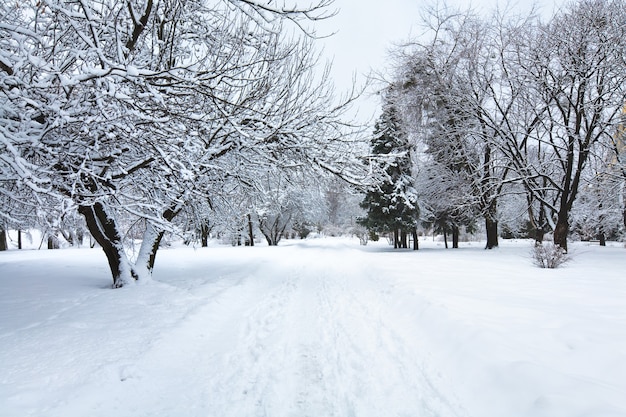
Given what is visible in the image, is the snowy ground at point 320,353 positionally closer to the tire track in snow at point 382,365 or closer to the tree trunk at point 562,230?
the tire track in snow at point 382,365

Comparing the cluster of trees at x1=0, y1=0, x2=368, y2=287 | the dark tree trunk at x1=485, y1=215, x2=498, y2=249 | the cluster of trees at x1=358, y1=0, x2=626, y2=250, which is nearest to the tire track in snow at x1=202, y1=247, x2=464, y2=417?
the cluster of trees at x1=0, y1=0, x2=368, y2=287

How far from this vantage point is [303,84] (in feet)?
22.7

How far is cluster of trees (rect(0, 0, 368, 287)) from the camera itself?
11.2 ft

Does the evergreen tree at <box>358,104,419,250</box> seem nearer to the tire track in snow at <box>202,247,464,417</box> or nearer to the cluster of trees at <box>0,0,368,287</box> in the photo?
the cluster of trees at <box>0,0,368,287</box>

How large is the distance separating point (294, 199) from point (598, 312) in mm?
26037

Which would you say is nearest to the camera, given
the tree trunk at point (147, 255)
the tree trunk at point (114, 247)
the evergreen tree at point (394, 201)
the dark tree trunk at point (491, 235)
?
the tree trunk at point (114, 247)

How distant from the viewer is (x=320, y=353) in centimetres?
362

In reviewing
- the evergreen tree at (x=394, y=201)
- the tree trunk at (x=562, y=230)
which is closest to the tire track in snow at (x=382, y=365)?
the tree trunk at (x=562, y=230)

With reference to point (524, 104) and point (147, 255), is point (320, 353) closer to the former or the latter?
point (147, 255)

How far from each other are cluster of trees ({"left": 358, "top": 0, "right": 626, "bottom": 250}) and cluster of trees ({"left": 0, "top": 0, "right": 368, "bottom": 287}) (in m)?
9.21

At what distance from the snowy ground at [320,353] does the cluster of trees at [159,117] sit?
1427mm

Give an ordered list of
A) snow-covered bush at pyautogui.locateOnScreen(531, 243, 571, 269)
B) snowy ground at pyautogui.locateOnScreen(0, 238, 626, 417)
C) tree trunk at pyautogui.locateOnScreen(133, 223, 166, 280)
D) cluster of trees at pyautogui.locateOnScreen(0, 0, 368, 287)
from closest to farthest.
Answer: snowy ground at pyautogui.locateOnScreen(0, 238, 626, 417)
cluster of trees at pyautogui.locateOnScreen(0, 0, 368, 287)
tree trunk at pyautogui.locateOnScreen(133, 223, 166, 280)
snow-covered bush at pyautogui.locateOnScreen(531, 243, 571, 269)

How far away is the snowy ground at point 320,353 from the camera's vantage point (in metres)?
2.54

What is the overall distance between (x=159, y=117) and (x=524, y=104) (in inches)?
555
